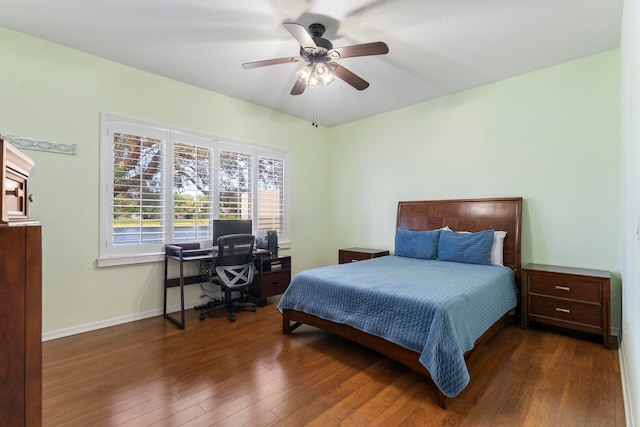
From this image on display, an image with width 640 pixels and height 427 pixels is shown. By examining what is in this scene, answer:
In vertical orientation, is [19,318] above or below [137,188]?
below

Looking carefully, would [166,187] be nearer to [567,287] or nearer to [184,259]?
[184,259]

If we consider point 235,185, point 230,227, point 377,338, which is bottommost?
point 377,338

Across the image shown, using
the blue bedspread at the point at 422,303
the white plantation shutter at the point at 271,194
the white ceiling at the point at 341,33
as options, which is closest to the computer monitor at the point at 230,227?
the white plantation shutter at the point at 271,194

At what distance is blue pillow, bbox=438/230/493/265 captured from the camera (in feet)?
11.0

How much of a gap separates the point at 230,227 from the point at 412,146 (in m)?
2.82

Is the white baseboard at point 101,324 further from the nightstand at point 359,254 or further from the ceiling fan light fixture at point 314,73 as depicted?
the ceiling fan light fixture at point 314,73

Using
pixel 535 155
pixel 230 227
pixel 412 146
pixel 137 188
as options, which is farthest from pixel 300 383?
pixel 412 146

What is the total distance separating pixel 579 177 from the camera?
10.3 ft

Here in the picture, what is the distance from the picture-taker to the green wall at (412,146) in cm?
287

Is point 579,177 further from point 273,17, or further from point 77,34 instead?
point 77,34

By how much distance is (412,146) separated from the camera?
4.44 meters

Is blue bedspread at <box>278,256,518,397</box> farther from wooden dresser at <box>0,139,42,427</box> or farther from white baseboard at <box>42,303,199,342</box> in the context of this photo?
wooden dresser at <box>0,139,42,427</box>

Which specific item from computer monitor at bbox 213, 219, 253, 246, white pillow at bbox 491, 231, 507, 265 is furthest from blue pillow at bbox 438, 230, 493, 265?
computer monitor at bbox 213, 219, 253, 246

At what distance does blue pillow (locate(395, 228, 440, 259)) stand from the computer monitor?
2.06 metres
